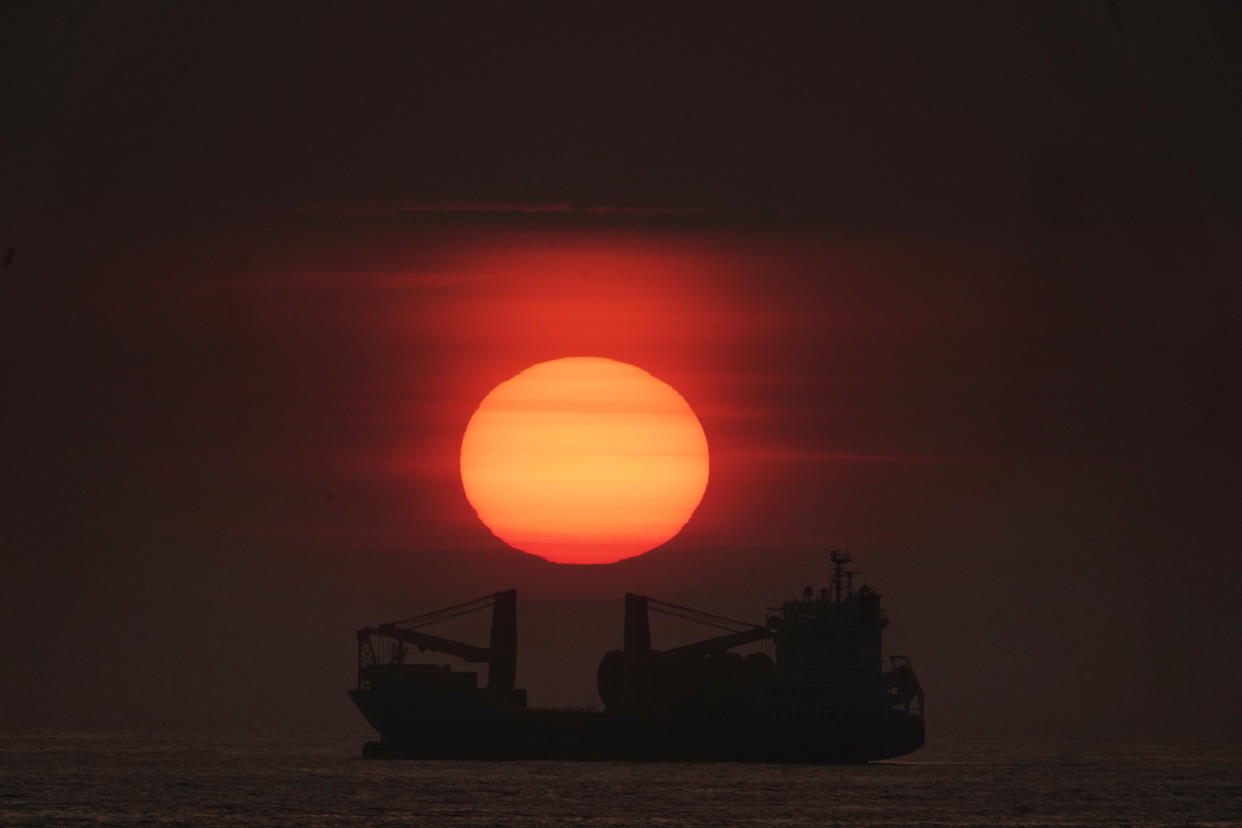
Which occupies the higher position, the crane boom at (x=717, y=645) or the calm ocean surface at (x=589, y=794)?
the crane boom at (x=717, y=645)

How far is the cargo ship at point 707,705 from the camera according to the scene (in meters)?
143

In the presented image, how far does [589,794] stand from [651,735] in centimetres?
3356

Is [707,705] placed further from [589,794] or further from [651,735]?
[589,794]

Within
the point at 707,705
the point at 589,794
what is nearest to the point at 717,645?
the point at 707,705

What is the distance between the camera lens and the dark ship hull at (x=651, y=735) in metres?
143

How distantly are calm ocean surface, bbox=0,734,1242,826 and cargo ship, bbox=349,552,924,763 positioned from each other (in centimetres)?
241

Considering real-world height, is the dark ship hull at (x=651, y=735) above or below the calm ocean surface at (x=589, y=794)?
above

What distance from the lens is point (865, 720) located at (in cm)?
14312

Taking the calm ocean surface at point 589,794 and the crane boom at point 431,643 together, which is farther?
the crane boom at point 431,643

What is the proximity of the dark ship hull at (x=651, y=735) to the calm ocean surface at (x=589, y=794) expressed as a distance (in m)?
2.02

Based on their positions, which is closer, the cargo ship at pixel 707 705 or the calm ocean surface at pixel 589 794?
the calm ocean surface at pixel 589 794

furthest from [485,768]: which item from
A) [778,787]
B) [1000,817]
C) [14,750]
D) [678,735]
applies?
[14,750]

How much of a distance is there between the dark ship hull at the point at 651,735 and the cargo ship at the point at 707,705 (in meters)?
0.07

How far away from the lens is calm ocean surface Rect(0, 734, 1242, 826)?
97.8 metres
